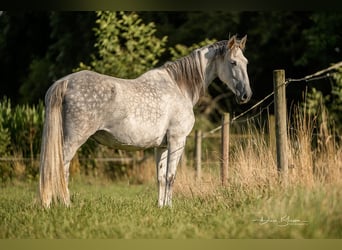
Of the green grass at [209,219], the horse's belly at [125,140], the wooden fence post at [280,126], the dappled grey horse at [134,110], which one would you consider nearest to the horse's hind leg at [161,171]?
the dappled grey horse at [134,110]

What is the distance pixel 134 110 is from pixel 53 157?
Answer: 106cm

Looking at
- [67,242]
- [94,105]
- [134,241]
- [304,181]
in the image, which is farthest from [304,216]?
[94,105]

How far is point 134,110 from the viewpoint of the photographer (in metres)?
6.38

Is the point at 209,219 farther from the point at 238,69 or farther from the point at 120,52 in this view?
the point at 120,52

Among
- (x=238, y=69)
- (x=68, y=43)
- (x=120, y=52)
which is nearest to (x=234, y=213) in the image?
(x=238, y=69)

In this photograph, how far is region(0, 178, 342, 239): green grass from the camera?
4.95m

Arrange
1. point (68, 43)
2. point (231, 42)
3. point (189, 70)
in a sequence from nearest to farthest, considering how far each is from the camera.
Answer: point (231, 42)
point (189, 70)
point (68, 43)

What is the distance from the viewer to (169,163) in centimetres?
675

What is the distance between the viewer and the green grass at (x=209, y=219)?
4949 mm

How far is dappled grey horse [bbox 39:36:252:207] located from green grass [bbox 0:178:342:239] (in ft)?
1.65

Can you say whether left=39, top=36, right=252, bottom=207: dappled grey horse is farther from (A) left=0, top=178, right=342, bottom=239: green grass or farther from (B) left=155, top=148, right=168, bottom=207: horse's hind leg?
(A) left=0, top=178, right=342, bottom=239: green grass

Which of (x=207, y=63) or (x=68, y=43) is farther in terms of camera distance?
(x=68, y=43)

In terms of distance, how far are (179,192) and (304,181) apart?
8.22ft

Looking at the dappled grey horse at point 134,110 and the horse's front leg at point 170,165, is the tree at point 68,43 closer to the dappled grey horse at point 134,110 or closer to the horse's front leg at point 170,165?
the dappled grey horse at point 134,110
